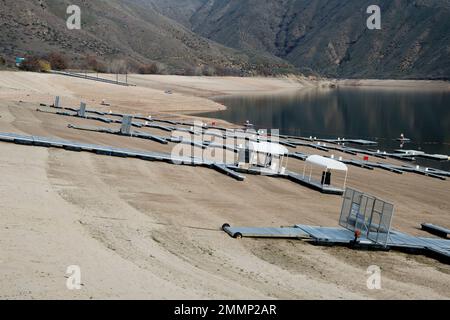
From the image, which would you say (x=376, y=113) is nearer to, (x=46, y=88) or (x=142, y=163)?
(x=46, y=88)

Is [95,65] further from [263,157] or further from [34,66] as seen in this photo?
[263,157]

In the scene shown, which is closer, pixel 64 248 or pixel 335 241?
pixel 64 248

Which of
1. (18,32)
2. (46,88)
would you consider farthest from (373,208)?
(18,32)

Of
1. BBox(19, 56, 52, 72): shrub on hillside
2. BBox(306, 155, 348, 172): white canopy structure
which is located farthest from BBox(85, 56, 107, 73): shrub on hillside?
BBox(306, 155, 348, 172): white canopy structure

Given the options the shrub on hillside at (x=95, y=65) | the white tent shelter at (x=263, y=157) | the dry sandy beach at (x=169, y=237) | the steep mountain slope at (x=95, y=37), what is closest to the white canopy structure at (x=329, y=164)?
the dry sandy beach at (x=169, y=237)
